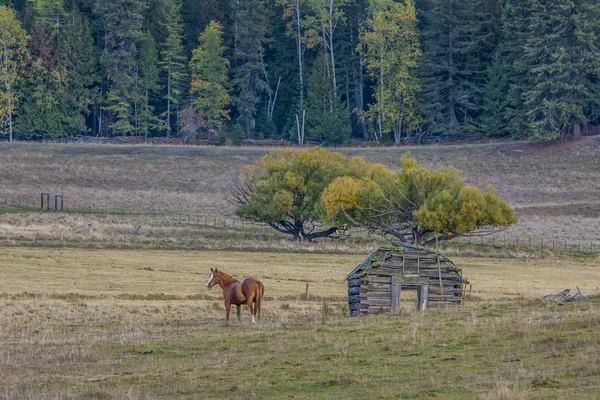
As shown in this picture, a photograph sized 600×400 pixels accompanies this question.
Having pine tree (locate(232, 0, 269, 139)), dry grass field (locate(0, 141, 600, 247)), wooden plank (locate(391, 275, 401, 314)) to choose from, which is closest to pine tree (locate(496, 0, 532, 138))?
dry grass field (locate(0, 141, 600, 247))

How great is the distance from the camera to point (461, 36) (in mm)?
121000

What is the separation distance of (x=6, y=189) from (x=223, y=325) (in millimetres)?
68932

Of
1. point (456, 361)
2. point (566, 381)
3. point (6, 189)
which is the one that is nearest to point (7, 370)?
point (456, 361)

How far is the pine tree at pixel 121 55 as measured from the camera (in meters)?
126

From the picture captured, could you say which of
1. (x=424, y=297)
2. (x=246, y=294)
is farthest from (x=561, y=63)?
(x=246, y=294)

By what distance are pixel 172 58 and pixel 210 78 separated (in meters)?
7.92

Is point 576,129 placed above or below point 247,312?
above

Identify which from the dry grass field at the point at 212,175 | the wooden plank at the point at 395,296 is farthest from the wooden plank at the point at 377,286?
the dry grass field at the point at 212,175

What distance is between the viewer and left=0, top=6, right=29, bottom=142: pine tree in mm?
124938

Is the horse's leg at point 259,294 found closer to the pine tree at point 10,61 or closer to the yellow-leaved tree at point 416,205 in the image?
the yellow-leaved tree at point 416,205

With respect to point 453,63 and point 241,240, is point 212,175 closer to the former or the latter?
point 453,63

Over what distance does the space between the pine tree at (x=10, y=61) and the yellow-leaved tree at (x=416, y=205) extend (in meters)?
70.2

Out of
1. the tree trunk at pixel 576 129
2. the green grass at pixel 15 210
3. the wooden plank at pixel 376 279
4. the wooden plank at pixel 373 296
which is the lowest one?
the wooden plank at pixel 373 296

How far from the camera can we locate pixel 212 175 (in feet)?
353
